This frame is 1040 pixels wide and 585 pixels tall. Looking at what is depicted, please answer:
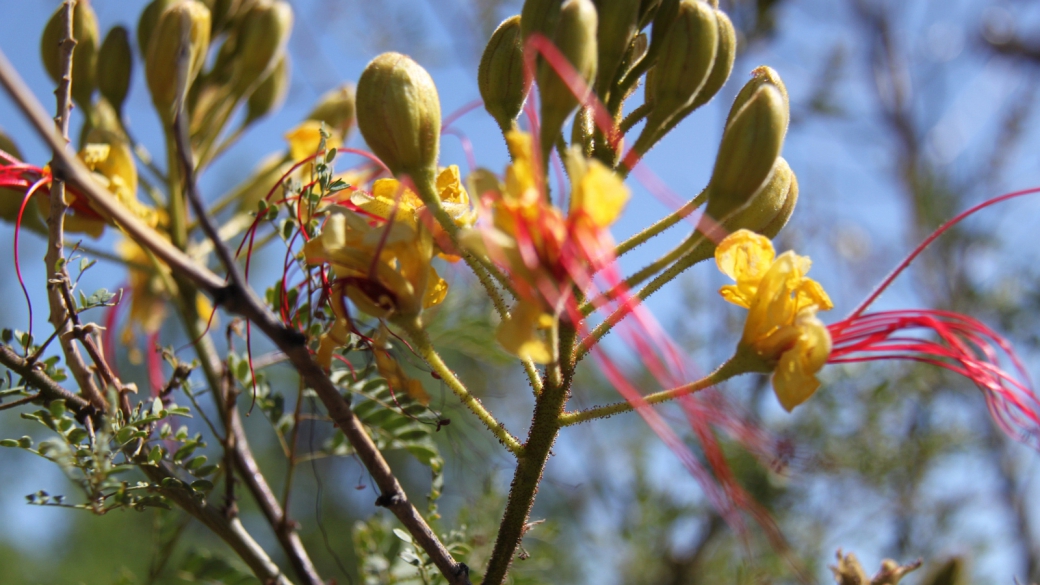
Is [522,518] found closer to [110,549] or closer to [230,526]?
[230,526]

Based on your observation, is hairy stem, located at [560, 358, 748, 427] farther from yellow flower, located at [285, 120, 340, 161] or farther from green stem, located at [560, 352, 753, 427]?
yellow flower, located at [285, 120, 340, 161]

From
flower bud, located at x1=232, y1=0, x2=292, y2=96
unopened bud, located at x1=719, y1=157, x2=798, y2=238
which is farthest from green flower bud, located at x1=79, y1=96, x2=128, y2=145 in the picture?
unopened bud, located at x1=719, y1=157, x2=798, y2=238

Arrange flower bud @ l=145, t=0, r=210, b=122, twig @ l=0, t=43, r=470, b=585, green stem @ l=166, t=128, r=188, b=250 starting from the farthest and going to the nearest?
green stem @ l=166, t=128, r=188, b=250 < flower bud @ l=145, t=0, r=210, b=122 < twig @ l=0, t=43, r=470, b=585

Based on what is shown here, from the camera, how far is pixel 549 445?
0.90m

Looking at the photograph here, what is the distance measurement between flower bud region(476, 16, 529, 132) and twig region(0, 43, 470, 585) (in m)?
0.40

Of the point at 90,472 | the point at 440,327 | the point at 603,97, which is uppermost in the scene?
the point at 440,327

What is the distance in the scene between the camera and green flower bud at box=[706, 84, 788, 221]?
87cm

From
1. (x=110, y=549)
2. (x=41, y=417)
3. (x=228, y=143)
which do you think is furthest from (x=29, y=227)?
(x=110, y=549)

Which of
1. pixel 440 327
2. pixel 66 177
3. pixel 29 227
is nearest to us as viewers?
pixel 66 177

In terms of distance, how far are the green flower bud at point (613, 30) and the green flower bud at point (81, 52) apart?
113 cm

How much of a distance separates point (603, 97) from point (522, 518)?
49cm

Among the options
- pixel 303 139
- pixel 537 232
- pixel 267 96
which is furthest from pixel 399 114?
pixel 267 96

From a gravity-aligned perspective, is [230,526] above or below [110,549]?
below

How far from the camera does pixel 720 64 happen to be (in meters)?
1.00
